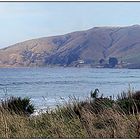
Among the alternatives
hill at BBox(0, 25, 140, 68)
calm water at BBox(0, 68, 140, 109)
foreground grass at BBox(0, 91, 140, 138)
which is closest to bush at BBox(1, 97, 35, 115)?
calm water at BBox(0, 68, 140, 109)

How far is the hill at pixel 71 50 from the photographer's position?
47.2 m

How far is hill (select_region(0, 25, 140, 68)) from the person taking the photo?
4722cm

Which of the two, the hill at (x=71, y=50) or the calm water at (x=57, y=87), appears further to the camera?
the hill at (x=71, y=50)

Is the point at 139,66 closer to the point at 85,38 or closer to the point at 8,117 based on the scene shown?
the point at 85,38

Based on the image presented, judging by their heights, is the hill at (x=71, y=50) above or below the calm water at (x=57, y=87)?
above

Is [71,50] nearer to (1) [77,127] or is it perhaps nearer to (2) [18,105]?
(2) [18,105]

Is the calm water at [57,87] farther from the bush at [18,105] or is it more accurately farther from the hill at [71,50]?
the hill at [71,50]

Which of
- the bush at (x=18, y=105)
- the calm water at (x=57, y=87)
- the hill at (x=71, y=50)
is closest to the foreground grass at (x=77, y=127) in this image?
the calm water at (x=57, y=87)

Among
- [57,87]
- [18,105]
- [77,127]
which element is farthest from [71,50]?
[77,127]

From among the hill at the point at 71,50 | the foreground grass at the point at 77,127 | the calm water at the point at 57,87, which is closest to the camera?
the foreground grass at the point at 77,127

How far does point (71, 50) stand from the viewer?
4853cm

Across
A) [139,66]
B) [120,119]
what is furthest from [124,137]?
[139,66]

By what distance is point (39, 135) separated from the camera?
19.8 feet

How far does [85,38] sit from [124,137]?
2754 inches
